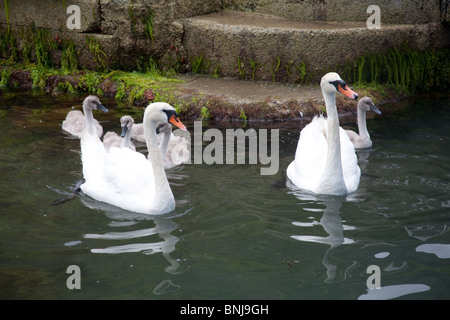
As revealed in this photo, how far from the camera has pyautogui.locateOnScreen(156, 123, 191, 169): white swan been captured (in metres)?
7.09

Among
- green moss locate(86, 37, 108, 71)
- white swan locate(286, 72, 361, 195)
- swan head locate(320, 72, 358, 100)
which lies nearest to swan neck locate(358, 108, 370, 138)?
white swan locate(286, 72, 361, 195)

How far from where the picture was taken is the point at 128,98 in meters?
9.68

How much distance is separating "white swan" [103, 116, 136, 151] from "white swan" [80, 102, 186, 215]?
0.77m

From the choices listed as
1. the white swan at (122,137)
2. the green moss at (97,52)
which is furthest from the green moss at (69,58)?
the white swan at (122,137)

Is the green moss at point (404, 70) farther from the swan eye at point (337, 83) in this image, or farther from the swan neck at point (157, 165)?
the swan neck at point (157, 165)

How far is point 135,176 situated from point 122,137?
1.49 metres

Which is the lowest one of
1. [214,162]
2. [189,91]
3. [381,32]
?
[214,162]

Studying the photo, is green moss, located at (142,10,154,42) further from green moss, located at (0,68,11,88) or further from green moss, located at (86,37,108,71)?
green moss, located at (0,68,11,88)

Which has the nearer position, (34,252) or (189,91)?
(34,252)

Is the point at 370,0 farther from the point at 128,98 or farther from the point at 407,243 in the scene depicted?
the point at 407,243

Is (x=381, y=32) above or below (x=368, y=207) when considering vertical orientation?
above
